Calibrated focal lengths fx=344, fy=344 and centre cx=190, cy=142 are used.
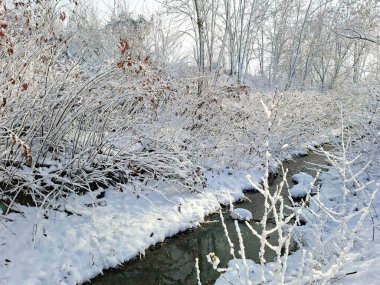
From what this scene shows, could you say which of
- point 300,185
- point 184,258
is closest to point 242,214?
point 184,258

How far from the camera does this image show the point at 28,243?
13.4ft

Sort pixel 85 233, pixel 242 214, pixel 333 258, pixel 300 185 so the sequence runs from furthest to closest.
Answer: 1. pixel 300 185
2. pixel 242 214
3. pixel 85 233
4. pixel 333 258

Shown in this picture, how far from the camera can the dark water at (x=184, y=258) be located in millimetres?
4250

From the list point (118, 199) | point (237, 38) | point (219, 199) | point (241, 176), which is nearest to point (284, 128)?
point (241, 176)

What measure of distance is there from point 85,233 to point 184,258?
4.59 feet

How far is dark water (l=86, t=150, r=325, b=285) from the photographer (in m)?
4.25

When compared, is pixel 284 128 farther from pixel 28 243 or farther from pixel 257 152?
pixel 28 243

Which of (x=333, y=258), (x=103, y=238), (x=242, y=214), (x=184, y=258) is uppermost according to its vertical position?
(x=333, y=258)

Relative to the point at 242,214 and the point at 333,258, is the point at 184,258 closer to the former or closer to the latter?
the point at 242,214

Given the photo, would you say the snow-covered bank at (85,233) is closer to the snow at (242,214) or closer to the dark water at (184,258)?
the dark water at (184,258)

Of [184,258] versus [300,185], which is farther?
[300,185]

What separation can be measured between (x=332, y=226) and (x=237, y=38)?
777 inches

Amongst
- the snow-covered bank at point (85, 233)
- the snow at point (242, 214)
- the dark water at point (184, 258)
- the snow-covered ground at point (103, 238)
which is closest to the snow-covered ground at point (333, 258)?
the snow-covered ground at point (103, 238)

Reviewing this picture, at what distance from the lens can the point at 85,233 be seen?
4.52 metres
